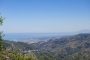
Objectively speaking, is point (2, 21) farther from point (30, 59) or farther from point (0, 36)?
point (30, 59)

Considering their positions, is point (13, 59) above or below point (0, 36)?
below

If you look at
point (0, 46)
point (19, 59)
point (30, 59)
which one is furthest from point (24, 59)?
point (0, 46)

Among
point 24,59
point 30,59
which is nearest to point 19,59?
point 24,59

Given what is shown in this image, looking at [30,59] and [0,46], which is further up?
[0,46]

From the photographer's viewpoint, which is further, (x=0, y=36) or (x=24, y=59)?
(x=24, y=59)

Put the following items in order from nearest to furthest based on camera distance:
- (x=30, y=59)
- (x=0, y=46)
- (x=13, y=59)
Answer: (x=0, y=46), (x=13, y=59), (x=30, y=59)

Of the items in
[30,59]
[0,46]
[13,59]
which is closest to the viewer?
[0,46]

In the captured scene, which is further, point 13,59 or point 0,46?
point 13,59

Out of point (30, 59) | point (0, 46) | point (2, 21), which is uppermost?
point (2, 21)

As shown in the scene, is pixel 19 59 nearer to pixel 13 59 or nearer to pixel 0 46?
pixel 13 59
